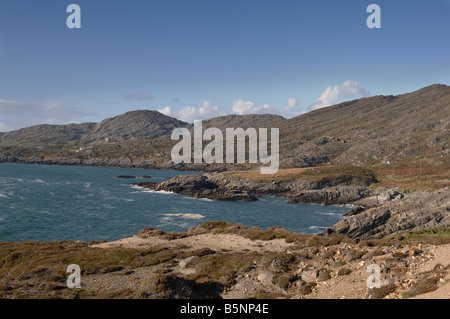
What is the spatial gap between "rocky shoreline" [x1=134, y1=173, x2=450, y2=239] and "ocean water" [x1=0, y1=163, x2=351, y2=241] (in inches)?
231

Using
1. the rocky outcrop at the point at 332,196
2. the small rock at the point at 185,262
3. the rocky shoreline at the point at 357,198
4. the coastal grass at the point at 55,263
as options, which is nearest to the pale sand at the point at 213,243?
the coastal grass at the point at 55,263

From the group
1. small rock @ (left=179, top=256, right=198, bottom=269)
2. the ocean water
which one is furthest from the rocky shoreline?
small rock @ (left=179, top=256, right=198, bottom=269)

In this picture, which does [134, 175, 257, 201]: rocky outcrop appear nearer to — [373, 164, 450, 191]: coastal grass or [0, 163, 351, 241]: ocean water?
[0, 163, 351, 241]: ocean water

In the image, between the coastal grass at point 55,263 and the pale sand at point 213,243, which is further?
the pale sand at point 213,243

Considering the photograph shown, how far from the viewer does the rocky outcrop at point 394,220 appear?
4291cm

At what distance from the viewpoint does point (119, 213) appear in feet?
214

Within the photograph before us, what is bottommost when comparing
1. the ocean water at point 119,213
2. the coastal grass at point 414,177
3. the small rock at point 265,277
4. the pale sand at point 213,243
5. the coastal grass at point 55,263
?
Answer: the ocean water at point 119,213

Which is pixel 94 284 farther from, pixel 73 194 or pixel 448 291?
pixel 73 194

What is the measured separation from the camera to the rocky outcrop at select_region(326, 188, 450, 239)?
4291cm

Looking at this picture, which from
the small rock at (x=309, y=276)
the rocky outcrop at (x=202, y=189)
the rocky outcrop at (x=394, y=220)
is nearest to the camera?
the small rock at (x=309, y=276)

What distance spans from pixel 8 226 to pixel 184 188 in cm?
5439

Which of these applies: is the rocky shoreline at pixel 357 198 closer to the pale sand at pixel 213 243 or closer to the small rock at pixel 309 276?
the pale sand at pixel 213 243

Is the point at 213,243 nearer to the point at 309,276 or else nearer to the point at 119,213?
the point at 309,276
